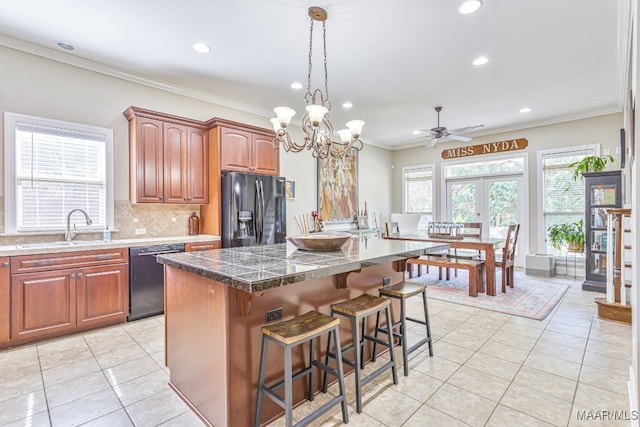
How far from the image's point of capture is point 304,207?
6.02 m

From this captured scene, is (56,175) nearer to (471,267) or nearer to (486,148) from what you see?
(471,267)

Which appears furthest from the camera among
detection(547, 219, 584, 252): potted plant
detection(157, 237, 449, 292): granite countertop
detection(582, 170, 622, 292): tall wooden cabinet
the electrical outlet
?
detection(547, 219, 584, 252): potted plant

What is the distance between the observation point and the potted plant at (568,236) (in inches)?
209

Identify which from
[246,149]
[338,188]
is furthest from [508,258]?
[246,149]

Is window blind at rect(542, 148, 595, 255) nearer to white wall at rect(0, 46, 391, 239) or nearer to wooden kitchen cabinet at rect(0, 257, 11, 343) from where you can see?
white wall at rect(0, 46, 391, 239)

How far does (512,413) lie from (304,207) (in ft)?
15.0

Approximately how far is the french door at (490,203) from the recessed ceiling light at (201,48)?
5929 mm

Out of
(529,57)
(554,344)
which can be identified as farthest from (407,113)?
→ (554,344)

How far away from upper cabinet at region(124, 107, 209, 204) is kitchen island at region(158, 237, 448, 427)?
2017mm

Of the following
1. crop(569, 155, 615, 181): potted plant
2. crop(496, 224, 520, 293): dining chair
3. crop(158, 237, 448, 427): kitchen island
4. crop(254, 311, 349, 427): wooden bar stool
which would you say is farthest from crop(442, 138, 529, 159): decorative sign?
crop(254, 311, 349, 427): wooden bar stool

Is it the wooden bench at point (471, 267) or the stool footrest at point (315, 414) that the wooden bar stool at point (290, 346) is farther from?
the wooden bench at point (471, 267)

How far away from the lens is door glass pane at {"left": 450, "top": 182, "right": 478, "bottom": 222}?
7039 millimetres

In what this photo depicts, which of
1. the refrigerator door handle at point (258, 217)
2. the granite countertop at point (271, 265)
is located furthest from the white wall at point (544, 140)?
the granite countertop at point (271, 265)

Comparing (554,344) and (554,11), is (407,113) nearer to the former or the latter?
(554,11)
